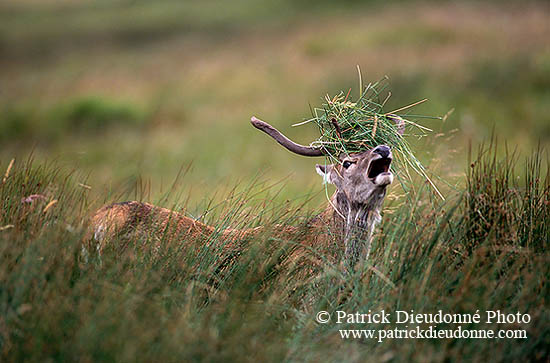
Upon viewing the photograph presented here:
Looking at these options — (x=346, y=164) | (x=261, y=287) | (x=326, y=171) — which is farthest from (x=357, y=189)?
(x=261, y=287)

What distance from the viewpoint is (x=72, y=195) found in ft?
16.3

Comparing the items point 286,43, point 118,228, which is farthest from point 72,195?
point 286,43

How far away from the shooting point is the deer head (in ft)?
14.6

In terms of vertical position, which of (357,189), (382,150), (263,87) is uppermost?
(382,150)

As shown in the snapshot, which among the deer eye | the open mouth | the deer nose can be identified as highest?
the deer nose

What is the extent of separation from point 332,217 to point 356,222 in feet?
0.90

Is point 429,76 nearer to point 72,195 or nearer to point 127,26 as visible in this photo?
point 72,195

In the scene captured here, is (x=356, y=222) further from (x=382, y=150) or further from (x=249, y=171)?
(x=249, y=171)

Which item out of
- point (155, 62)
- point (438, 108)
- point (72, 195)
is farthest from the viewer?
point (155, 62)

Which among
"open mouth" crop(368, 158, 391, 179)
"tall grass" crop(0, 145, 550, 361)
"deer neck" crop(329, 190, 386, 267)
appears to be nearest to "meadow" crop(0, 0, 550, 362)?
"tall grass" crop(0, 145, 550, 361)

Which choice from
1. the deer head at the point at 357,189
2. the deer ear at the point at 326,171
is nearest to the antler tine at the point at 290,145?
the deer head at the point at 357,189

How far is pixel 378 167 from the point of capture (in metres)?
4.49

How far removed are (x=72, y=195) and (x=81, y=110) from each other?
14.5 m

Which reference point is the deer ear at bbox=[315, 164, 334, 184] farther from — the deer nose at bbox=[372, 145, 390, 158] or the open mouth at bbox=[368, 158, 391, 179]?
the deer nose at bbox=[372, 145, 390, 158]
